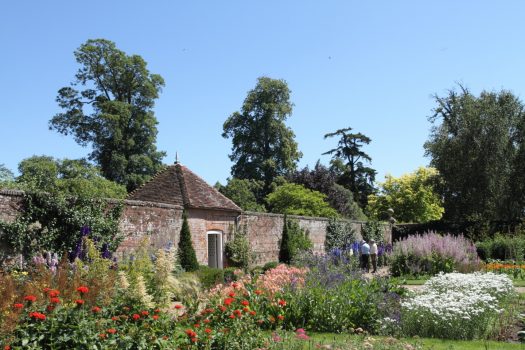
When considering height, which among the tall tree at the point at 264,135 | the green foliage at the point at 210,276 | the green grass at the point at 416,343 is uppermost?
the tall tree at the point at 264,135

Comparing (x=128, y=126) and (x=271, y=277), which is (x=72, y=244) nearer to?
(x=271, y=277)

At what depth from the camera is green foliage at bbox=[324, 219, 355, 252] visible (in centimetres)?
2388

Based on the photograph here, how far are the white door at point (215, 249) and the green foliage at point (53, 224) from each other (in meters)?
5.28

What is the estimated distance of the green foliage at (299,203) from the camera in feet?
102

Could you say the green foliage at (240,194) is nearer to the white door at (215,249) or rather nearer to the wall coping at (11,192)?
the white door at (215,249)

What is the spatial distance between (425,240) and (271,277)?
8753 mm

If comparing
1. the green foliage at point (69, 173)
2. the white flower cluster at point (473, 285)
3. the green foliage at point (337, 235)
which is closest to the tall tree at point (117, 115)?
the green foliage at point (69, 173)

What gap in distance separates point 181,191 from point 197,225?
1273 millimetres

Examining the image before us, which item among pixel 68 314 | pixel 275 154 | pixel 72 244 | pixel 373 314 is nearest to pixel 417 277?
pixel 373 314

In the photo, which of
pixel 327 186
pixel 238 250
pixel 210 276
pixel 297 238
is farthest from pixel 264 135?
pixel 210 276

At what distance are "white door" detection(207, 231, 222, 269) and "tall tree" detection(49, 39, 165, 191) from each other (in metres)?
15.1

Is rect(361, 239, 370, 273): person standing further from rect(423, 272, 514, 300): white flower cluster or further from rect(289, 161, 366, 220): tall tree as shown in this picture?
rect(289, 161, 366, 220): tall tree

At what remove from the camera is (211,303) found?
21.1 feet

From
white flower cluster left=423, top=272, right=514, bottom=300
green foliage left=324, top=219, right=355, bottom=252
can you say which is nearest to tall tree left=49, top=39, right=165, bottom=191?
green foliage left=324, top=219, right=355, bottom=252
